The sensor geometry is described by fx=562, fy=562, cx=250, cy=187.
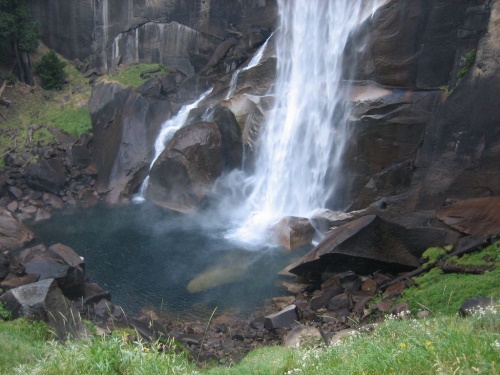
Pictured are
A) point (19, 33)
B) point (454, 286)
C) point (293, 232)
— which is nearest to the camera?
point (454, 286)

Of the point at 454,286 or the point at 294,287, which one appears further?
the point at 294,287

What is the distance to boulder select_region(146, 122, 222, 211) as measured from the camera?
25828 millimetres

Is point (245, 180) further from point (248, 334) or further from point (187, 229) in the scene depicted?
point (248, 334)

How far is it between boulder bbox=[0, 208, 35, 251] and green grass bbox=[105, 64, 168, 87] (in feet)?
37.2

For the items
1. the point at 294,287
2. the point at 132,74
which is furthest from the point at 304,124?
the point at 132,74

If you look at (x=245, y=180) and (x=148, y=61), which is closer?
(x=245, y=180)

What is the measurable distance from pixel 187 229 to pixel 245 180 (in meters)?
4.14

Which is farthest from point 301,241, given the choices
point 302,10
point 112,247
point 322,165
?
point 302,10

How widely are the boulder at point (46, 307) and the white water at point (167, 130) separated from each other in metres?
15.9

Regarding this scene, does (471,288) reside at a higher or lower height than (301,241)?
higher

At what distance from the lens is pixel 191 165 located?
2592 cm

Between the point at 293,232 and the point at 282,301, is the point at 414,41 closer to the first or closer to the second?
the point at 293,232

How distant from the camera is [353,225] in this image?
17.1 m

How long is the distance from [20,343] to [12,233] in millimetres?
14157
